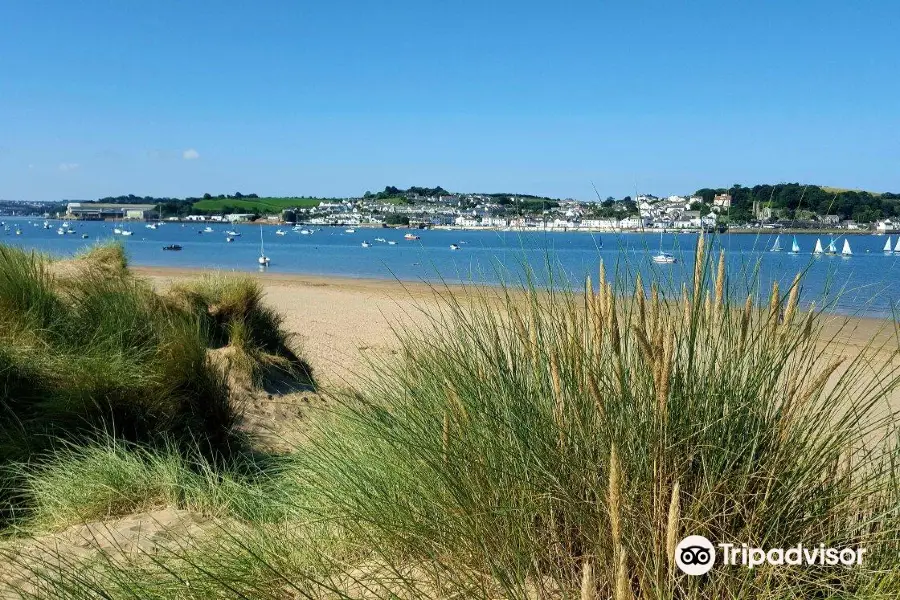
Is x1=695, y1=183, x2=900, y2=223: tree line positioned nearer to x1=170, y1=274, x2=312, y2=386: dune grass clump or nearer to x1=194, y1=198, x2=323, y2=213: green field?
x1=170, y1=274, x2=312, y2=386: dune grass clump

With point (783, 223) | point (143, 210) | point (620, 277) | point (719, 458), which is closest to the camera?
point (719, 458)

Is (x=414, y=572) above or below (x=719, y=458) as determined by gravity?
below

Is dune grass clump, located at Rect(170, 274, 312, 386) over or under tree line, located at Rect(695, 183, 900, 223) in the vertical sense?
under

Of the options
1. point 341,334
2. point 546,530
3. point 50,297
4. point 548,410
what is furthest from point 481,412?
point 341,334

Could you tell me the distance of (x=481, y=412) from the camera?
2641mm

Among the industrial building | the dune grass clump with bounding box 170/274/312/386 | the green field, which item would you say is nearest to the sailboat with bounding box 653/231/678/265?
the dune grass clump with bounding box 170/274/312/386

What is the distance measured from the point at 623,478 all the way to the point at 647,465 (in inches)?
10.4

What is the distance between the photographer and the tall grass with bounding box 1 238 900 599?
7.38 feet

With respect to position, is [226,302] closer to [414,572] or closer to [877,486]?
[414,572]

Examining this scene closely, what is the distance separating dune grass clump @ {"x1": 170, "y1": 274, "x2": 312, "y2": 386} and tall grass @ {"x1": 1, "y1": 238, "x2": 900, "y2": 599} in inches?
231

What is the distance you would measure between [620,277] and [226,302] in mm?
7674

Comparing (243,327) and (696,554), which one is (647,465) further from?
(243,327)

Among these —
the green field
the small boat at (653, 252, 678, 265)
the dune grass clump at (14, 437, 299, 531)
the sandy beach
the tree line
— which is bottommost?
the sandy beach

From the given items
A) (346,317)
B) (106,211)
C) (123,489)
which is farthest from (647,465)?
(106,211)
